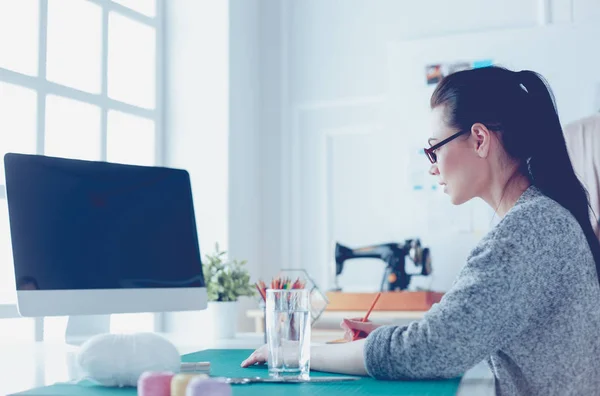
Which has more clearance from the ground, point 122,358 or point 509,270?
point 509,270

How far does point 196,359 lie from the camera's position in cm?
147

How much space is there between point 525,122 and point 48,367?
0.94 metres

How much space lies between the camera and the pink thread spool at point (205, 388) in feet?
2.79

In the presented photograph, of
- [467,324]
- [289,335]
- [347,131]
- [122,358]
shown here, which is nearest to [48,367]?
[122,358]

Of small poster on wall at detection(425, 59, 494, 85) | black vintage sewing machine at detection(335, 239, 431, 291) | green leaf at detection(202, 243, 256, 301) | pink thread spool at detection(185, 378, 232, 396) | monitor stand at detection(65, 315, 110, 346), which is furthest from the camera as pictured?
small poster on wall at detection(425, 59, 494, 85)

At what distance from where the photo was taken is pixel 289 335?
1194 millimetres

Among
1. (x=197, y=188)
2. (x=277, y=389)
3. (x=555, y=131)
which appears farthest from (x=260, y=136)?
(x=277, y=389)

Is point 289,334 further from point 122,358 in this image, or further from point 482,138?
point 482,138

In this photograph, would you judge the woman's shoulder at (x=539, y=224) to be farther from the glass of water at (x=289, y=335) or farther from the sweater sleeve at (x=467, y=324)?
the glass of water at (x=289, y=335)

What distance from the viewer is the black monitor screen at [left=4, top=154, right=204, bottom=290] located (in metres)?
1.65

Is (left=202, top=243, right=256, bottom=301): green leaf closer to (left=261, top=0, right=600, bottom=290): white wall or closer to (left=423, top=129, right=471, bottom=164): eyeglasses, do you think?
(left=423, top=129, right=471, bottom=164): eyeglasses

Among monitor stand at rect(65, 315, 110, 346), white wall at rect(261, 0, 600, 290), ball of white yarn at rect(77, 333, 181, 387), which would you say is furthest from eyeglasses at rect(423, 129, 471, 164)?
white wall at rect(261, 0, 600, 290)

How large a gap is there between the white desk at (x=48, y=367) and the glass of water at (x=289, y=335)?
0.80ft

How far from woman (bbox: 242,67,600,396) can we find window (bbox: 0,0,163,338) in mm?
1699
